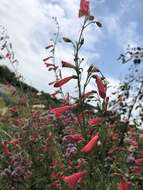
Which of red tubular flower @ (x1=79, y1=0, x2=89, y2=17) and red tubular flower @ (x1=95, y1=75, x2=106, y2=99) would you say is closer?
red tubular flower @ (x1=95, y1=75, x2=106, y2=99)

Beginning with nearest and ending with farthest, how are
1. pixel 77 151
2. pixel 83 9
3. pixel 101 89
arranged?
pixel 101 89 < pixel 83 9 < pixel 77 151

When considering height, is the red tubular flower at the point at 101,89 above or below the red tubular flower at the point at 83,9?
below

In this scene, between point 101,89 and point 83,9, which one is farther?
point 83,9

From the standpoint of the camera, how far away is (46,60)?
321 inches

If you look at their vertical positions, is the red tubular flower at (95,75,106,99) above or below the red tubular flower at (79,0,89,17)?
below

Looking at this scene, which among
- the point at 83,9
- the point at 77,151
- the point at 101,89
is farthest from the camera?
the point at 77,151

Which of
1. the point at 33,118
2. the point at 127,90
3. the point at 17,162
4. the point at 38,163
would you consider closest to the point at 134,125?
the point at 127,90

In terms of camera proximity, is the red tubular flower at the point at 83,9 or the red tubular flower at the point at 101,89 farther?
the red tubular flower at the point at 83,9

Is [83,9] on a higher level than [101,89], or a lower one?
higher

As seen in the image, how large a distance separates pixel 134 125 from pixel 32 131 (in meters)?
3.07

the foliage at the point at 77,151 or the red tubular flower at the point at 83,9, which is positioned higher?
the red tubular flower at the point at 83,9

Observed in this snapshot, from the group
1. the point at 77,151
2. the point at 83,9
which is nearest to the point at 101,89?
the point at 83,9

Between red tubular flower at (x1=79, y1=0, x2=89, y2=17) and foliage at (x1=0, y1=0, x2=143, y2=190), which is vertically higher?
red tubular flower at (x1=79, y1=0, x2=89, y2=17)

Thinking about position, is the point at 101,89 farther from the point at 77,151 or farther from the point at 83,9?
the point at 77,151
